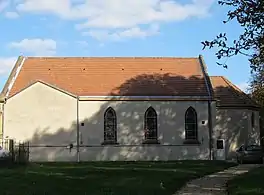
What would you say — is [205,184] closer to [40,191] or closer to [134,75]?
[40,191]

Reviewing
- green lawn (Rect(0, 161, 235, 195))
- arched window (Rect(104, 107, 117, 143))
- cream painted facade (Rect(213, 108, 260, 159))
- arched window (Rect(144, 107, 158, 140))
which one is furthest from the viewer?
cream painted facade (Rect(213, 108, 260, 159))

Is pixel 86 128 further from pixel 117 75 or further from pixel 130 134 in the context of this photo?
pixel 117 75

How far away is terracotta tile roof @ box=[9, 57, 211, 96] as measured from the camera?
41.3m

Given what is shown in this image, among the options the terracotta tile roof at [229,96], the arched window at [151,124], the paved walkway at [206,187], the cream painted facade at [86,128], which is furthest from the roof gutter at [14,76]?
the paved walkway at [206,187]

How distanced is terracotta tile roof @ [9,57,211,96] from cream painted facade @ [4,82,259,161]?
3.48 ft

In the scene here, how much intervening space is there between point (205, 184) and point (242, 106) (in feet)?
87.4

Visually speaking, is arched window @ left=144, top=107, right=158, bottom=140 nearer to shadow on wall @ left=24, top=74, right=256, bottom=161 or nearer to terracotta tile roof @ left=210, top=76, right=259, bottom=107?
shadow on wall @ left=24, top=74, right=256, bottom=161

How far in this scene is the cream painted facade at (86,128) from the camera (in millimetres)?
39625

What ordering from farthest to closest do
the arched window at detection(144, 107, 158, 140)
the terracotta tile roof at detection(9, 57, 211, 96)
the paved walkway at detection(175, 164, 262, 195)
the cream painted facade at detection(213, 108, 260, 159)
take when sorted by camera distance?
1. the cream painted facade at detection(213, 108, 260, 159)
2. the terracotta tile roof at detection(9, 57, 211, 96)
3. the arched window at detection(144, 107, 158, 140)
4. the paved walkway at detection(175, 164, 262, 195)

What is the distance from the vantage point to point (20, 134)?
39625 mm

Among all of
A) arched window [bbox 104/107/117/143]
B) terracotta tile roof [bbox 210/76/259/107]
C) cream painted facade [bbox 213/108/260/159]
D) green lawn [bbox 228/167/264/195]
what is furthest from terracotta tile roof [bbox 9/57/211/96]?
green lawn [bbox 228/167/264/195]

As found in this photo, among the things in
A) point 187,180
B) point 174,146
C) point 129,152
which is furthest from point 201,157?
point 187,180

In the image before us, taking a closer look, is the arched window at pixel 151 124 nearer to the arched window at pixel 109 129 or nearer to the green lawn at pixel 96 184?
the arched window at pixel 109 129

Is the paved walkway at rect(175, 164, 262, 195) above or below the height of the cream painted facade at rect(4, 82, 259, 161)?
below
